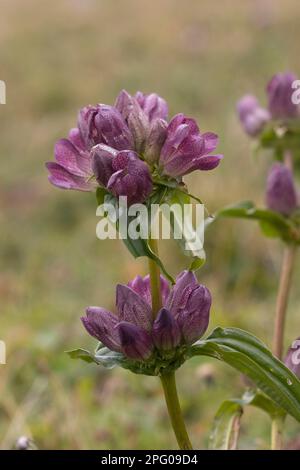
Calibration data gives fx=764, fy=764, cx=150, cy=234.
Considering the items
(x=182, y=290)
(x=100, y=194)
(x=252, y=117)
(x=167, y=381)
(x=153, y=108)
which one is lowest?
(x=167, y=381)

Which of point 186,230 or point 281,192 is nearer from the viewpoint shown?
point 186,230

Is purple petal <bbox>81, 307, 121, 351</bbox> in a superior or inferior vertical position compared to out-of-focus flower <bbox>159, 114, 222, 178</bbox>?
inferior

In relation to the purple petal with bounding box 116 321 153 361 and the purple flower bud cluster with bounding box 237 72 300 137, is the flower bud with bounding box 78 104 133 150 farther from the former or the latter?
the purple flower bud cluster with bounding box 237 72 300 137

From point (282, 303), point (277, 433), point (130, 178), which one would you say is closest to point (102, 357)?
point (130, 178)

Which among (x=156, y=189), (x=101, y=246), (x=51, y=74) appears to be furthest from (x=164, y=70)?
(x=156, y=189)

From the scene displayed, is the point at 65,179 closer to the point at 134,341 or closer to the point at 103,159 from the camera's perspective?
the point at 103,159

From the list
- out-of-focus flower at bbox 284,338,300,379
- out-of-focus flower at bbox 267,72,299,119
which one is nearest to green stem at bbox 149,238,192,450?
out-of-focus flower at bbox 284,338,300,379
